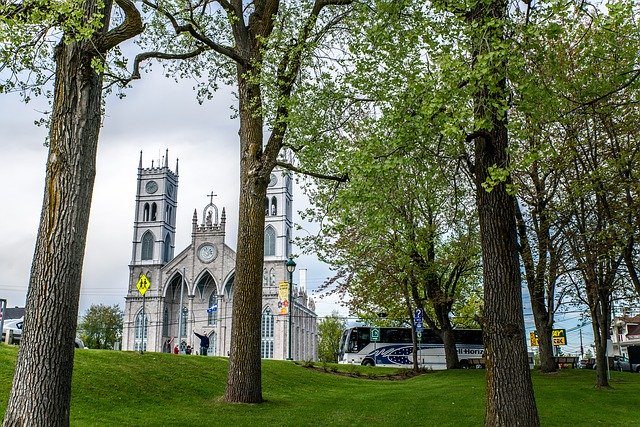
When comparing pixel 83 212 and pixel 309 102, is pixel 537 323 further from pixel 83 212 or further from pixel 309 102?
pixel 83 212

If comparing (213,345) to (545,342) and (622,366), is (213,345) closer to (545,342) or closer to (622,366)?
(622,366)

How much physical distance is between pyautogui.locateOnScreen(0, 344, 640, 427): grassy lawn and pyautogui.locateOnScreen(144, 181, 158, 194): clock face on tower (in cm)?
7463

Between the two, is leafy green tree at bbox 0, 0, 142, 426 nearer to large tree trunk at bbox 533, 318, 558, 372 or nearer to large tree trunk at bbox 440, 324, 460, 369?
large tree trunk at bbox 533, 318, 558, 372

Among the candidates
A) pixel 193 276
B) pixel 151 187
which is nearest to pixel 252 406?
pixel 193 276

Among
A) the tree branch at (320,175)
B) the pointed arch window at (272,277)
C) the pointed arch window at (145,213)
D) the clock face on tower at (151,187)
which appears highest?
the clock face on tower at (151,187)

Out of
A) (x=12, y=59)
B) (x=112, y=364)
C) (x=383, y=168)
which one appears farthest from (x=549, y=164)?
(x=12, y=59)

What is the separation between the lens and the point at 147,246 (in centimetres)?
8850

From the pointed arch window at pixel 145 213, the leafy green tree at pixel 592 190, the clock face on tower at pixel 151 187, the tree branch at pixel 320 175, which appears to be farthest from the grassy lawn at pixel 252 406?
the clock face on tower at pixel 151 187

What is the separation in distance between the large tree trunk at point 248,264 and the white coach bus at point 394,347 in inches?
1277

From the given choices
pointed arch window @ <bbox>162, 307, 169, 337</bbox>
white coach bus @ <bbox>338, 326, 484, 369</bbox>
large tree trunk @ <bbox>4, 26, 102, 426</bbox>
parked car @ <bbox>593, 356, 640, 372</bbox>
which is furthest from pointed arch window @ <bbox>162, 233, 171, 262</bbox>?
large tree trunk @ <bbox>4, 26, 102, 426</bbox>

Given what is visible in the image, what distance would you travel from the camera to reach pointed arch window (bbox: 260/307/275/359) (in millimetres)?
76875

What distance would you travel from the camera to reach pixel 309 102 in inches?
531

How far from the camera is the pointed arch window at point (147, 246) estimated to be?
8818 cm

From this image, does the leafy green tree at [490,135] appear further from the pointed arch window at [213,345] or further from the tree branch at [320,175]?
the pointed arch window at [213,345]
